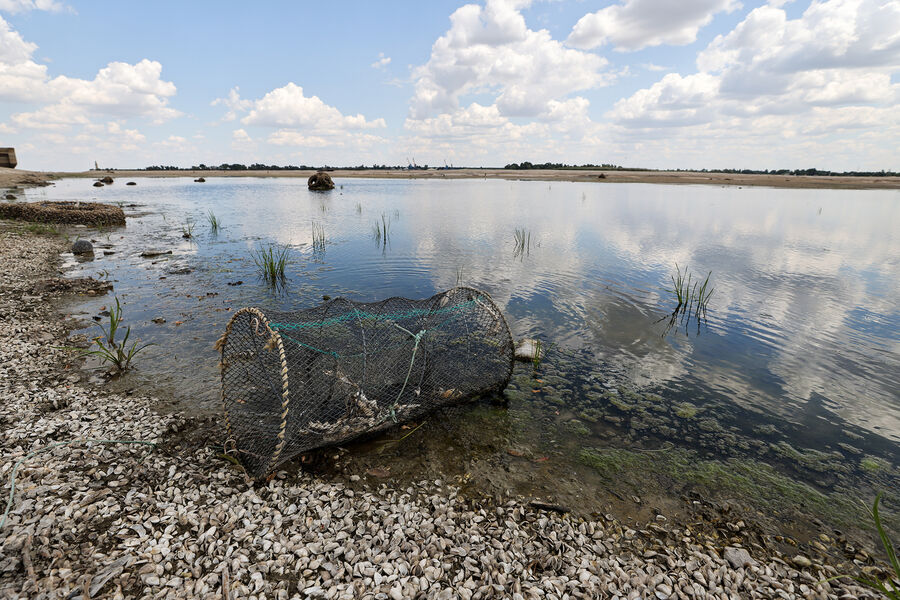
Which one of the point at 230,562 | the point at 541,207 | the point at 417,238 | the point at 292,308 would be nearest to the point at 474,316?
the point at 230,562

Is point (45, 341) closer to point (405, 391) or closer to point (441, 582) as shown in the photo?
point (405, 391)

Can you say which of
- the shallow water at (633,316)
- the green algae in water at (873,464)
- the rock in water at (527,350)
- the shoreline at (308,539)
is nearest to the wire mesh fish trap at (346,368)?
the shoreline at (308,539)

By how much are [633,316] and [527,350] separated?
436 centimetres

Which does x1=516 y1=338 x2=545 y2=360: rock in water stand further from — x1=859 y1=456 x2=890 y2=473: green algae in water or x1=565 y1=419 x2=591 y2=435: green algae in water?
x1=859 y1=456 x2=890 y2=473: green algae in water

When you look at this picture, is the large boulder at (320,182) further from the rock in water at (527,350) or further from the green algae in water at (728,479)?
the green algae in water at (728,479)

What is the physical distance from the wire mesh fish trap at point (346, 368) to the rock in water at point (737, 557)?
12.3 ft

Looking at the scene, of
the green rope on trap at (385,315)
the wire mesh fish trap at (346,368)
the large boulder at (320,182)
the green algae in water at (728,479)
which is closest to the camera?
the green algae in water at (728,479)

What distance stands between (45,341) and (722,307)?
17.0 m

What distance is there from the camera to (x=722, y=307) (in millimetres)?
11453

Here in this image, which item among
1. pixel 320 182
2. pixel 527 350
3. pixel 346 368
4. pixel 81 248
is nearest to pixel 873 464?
pixel 527 350

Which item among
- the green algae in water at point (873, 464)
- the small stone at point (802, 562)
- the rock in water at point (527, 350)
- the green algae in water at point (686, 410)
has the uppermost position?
the rock in water at point (527, 350)

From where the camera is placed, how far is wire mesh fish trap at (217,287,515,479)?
5.23 meters

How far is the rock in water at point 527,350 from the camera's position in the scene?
816 cm

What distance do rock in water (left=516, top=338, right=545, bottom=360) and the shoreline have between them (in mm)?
3773
